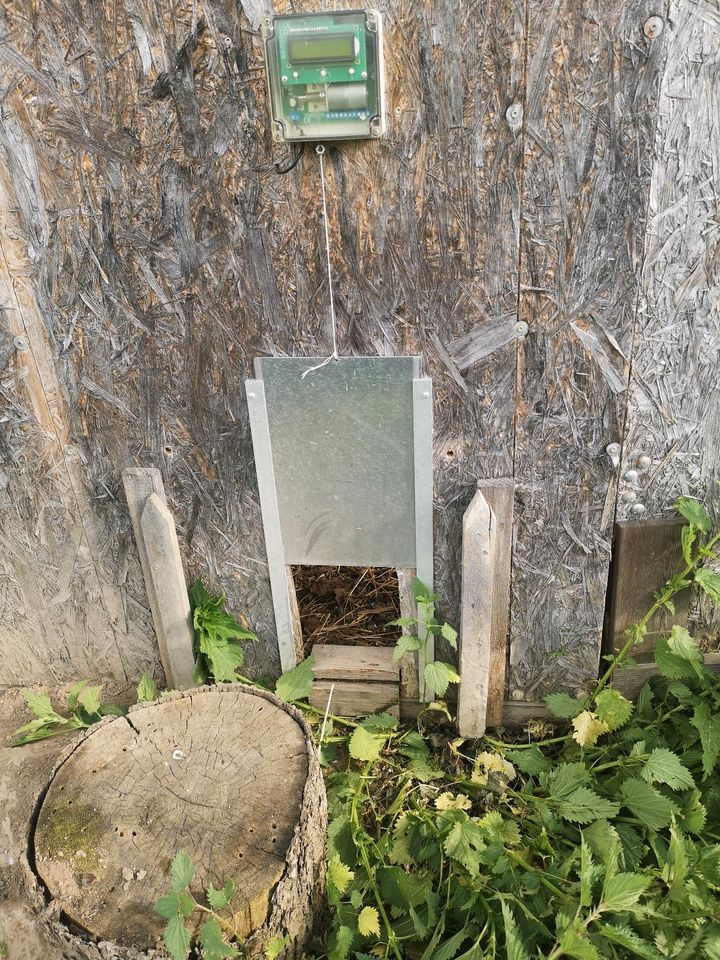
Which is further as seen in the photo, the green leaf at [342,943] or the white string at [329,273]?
the white string at [329,273]

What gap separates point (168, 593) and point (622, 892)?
171 centimetres

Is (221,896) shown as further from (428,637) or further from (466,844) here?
(428,637)

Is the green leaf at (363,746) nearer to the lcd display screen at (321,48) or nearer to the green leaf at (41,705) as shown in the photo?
the green leaf at (41,705)

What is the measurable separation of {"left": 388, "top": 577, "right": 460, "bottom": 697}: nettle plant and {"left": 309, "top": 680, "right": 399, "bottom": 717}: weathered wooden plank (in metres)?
0.25

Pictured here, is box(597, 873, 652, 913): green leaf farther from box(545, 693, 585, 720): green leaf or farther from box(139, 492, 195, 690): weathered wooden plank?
box(139, 492, 195, 690): weathered wooden plank

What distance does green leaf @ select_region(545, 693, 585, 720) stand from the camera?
8.15 ft

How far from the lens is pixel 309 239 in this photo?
2.08 meters

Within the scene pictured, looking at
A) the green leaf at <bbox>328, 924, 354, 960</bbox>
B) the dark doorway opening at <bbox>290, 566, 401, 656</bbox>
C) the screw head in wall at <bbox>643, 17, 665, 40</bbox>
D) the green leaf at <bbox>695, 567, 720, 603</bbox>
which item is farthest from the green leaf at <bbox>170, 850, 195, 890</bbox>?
the screw head in wall at <bbox>643, 17, 665, 40</bbox>

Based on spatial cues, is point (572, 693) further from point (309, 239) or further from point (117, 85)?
point (117, 85)

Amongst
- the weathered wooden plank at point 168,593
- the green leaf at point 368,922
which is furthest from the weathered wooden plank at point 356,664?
the green leaf at point 368,922

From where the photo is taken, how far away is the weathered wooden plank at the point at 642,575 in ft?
7.73

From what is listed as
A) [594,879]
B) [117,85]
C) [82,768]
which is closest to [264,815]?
[82,768]

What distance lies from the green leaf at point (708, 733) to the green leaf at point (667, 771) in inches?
3.0

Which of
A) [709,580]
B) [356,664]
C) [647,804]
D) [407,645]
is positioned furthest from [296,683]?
[709,580]
